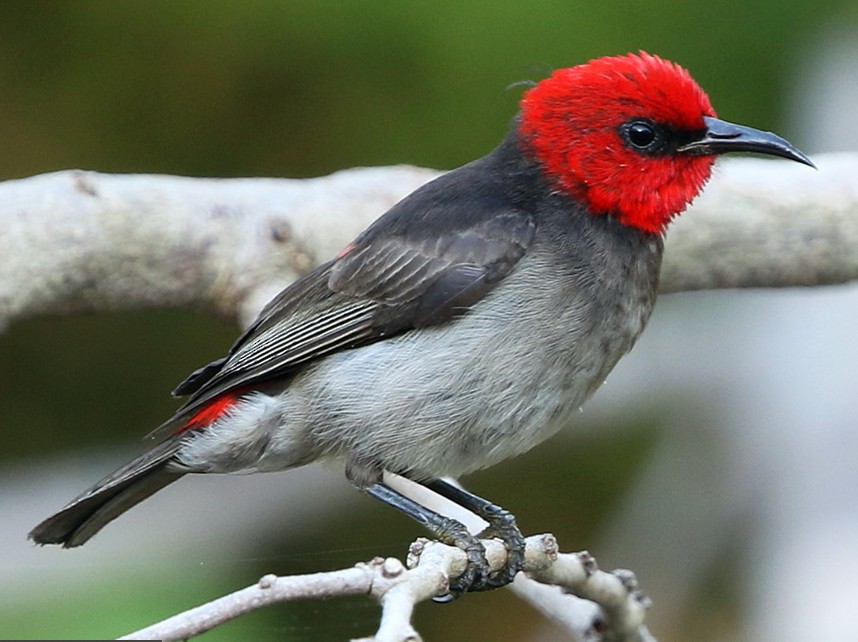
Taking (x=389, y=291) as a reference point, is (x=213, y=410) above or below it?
below

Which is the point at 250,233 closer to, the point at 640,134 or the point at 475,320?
the point at 475,320

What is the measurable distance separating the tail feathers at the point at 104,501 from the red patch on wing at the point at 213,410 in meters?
0.06

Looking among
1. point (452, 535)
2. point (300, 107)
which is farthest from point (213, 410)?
point (300, 107)

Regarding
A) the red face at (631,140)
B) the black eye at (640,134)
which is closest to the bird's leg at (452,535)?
the red face at (631,140)

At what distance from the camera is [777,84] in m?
5.48

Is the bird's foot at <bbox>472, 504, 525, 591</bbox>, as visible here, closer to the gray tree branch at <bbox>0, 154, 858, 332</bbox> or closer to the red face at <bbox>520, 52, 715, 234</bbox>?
the red face at <bbox>520, 52, 715, 234</bbox>

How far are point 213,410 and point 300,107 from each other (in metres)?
1.87

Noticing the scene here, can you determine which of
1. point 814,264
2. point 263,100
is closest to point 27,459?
point 263,100

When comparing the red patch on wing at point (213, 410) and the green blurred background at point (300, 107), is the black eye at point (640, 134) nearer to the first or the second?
the red patch on wing at point (213, 410)

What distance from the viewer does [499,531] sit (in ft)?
11.7

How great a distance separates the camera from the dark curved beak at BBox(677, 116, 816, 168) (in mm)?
3670

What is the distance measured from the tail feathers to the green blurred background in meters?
1.37

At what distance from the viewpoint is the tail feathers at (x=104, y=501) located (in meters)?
3.69

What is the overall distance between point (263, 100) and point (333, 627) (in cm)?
230
